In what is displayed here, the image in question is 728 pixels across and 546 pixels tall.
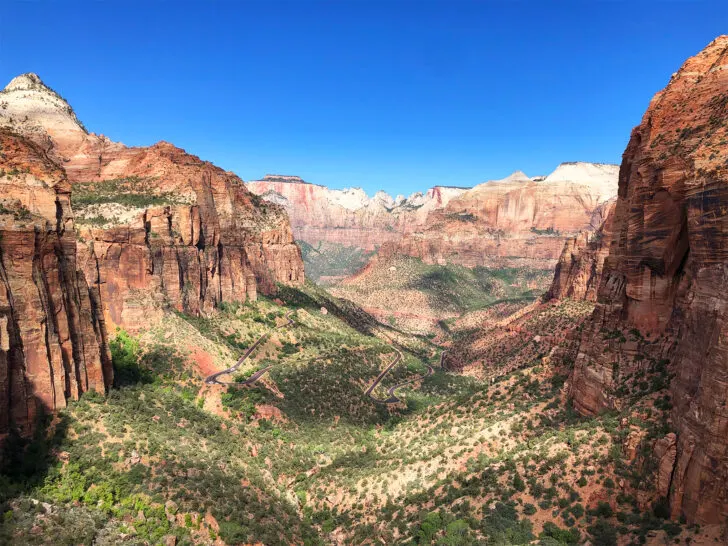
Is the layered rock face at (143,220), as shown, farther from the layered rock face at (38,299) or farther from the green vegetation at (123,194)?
the layered rock face at (38,299)

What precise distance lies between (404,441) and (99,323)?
32.5 meters

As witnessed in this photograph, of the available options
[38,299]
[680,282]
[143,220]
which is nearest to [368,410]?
[143,220]

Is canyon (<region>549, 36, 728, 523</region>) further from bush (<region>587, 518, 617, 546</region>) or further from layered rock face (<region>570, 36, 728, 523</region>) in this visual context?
bush (<region>587, 518, 617, 546</region>)

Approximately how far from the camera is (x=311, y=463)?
49719 millimetres

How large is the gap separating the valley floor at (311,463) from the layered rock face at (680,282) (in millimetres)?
2568

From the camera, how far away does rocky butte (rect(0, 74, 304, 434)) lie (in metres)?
32.7

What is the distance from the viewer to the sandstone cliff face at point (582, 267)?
85.4 m

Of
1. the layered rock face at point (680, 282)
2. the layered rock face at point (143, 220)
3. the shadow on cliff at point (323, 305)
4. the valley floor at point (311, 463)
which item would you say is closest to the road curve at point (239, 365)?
the valley floor at point (311, 463)

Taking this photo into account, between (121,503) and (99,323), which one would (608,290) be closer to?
(121,503)

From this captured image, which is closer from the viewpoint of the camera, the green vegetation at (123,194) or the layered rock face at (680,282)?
the layered rock face at (680,282)

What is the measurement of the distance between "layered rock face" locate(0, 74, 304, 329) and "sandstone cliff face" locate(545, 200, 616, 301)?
64.5m

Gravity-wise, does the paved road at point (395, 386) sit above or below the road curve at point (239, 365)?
below

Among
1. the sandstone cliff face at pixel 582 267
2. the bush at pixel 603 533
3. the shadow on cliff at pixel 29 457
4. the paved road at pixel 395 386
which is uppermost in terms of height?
the sandstone cliff face at pixel 582 267

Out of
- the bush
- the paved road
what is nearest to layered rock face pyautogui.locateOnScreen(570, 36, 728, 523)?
the bush
